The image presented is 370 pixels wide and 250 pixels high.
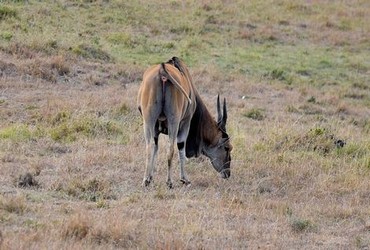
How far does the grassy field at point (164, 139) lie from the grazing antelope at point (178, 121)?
284 mm

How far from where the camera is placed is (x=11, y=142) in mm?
9852

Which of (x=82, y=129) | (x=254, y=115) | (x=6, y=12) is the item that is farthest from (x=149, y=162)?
(x=6, y=12)

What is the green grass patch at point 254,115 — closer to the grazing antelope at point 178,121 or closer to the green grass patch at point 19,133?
the grazing antelope at point 178,121

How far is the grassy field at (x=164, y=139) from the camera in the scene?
6.97 m

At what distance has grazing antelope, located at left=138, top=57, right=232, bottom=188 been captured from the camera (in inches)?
342

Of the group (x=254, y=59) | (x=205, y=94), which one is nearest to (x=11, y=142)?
(x=205, y=94)

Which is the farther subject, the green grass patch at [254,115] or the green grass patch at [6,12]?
the green grass patch at [6,12]

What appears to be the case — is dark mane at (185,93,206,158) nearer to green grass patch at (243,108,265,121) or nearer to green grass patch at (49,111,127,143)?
green grass patch at (49,111,127,143)

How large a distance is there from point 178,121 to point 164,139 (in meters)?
2.41

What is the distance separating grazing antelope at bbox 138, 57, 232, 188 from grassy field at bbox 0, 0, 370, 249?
11.2 inches

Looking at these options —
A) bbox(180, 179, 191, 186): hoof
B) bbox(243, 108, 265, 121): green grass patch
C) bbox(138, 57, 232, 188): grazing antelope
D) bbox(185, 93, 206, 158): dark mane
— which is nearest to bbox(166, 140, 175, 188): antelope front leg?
bbox(138, 57, 232, 188): grazing antelope

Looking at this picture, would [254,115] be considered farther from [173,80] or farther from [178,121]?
[173,80]

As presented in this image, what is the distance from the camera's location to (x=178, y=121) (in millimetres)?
8859

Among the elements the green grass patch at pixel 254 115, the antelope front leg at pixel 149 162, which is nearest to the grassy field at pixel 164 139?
the green grass patch at pixel 254 115
